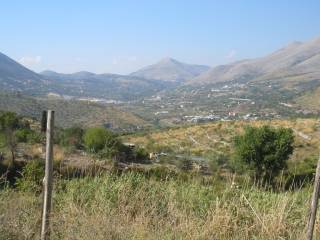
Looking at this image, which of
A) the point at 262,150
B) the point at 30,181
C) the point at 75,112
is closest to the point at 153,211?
the point at 30,181

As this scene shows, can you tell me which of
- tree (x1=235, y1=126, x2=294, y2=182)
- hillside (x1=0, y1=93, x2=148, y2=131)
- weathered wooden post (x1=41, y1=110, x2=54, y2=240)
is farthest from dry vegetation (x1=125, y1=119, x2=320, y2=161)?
weathered wooden post (x1=41, y1=110, x2=54, y2=240)

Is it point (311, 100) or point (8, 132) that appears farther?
point (311, 100)

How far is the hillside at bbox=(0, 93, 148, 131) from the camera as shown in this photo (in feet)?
365

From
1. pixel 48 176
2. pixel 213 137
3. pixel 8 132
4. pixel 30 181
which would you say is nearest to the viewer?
pixel 48 176

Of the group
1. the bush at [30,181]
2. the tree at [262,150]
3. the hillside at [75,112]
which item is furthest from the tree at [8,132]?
the hillside at [75,112]

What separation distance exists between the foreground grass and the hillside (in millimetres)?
100646

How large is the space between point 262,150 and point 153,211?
30.1 meters

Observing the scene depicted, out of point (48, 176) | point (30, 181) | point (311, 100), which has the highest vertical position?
point (48, 176)

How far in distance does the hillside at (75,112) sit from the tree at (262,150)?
75.0m

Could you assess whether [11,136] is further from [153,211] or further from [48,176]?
[48,176]

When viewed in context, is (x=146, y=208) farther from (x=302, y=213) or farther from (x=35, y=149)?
(x=35, y=149)

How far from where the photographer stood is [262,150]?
35188 millimetres

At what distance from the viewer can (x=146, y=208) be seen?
6.50m

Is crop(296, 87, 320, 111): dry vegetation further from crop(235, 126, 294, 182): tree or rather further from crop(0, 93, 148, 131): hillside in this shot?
crop(235, 126, 294, 182): tree
